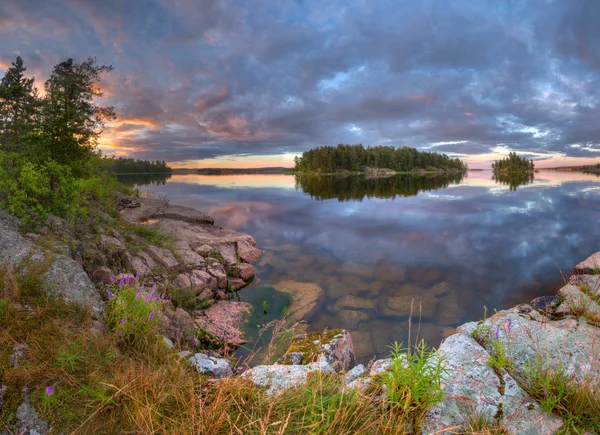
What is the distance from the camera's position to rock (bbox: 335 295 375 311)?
1084 centimetres

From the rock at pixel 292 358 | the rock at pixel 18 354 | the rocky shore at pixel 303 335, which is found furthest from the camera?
the rock at pixel 292 358

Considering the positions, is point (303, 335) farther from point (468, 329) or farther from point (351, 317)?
point (468, 329)

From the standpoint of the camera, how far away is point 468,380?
3.60 meters

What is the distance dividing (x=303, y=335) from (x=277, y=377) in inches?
135

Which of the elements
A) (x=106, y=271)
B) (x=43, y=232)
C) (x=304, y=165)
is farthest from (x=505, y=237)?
(x=304, y=165)

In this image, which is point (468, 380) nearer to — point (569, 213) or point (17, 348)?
point (17, 348)

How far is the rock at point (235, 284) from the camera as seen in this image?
492 inches

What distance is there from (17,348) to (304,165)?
7545 inches

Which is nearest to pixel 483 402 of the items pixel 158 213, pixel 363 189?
pixel 158 213

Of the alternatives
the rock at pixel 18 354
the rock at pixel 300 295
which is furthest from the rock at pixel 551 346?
the rock at pixel 300 295

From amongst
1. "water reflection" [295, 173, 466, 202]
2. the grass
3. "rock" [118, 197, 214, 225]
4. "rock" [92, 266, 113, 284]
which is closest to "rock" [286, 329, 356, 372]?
the grass

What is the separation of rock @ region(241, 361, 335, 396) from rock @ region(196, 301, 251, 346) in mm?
4214

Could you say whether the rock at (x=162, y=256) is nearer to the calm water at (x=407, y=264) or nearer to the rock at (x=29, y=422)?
the calm water at (x=407, y=264)

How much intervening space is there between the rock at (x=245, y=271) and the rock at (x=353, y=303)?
14.6 ft
